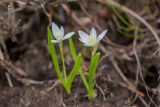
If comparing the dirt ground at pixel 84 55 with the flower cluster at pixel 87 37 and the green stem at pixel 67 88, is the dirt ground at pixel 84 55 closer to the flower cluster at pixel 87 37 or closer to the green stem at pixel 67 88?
the green stem at pixel 67 88

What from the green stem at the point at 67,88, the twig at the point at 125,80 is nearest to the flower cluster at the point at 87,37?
the green stem at the point at 67,88

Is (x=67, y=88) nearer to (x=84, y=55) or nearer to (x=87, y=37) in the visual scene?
(x=87, y=37)

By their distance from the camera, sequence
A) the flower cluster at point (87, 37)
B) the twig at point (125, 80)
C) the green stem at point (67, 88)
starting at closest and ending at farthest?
the flower cluster at point (87, 37) → the green stem at point (67, 88) → the twig at point (125, 80)

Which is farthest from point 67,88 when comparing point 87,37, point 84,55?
point 84,55

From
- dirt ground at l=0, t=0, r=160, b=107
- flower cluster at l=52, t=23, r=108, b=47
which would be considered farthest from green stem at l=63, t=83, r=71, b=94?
flower cluster at l=52, t=23, r=108, b=47

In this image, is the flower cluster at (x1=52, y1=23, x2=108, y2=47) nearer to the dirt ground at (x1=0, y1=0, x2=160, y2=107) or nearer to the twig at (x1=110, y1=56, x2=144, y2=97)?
the dirt ground at (x1=0, y1=0, x2=160, y2=107)

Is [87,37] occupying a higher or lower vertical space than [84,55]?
higher

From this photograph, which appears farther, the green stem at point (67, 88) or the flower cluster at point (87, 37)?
the green stem at point (67, 88)

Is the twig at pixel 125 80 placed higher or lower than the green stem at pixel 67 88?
lower

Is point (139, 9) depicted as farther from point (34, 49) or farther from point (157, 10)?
point (34, 49)
